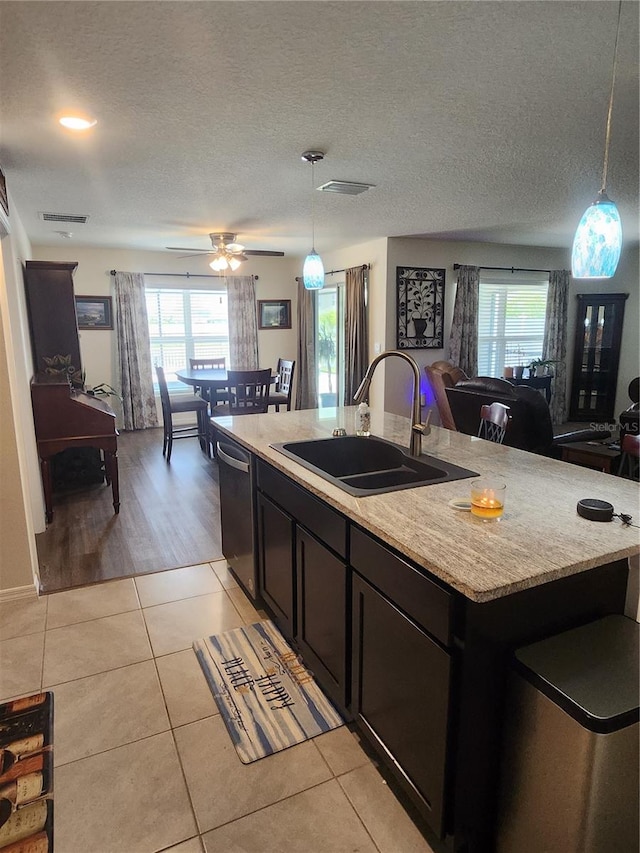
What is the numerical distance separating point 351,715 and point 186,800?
0.59 m

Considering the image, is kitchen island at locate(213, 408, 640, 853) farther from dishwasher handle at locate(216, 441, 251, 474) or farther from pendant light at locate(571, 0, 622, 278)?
pendant light at locate(571, 0, 622, 278)

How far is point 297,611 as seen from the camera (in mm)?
2107

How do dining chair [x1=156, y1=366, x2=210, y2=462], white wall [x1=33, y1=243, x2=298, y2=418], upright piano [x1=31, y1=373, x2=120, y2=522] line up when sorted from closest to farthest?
upright piano [x1=31, y1=373, x2=120, y2=522], dining chair [x1=156, y1=366, x2=210, y2=462], white wall [x1=33, y1=243, x2=298, y2=418]

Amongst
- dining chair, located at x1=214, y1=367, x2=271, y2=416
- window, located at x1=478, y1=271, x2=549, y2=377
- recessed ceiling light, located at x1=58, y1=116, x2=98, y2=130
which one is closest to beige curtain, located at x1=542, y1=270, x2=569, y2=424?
window, located at x1=478, y1=271, x2=549, y2=377

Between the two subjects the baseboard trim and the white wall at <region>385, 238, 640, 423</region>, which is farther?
the white wall at <region>385, 238, 640, 423</region>

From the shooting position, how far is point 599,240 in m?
1.49

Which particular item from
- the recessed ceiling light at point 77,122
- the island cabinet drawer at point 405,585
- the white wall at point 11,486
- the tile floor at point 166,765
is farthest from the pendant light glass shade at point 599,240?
the white wall at point 11,486

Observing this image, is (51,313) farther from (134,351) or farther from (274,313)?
(274,313)

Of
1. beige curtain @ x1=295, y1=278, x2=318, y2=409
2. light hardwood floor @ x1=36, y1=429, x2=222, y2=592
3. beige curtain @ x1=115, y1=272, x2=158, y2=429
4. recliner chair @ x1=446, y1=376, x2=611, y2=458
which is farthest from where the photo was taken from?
beige curtain @ x1=295, y1=278, x2=318, y2=409

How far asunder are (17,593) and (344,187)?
10.7 ft

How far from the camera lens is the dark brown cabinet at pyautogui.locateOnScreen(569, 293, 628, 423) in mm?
7148

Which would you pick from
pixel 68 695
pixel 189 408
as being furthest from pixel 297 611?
pixel 189 408

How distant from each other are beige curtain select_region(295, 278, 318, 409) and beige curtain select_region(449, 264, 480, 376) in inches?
87.2

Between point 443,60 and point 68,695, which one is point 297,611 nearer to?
point 68,695
